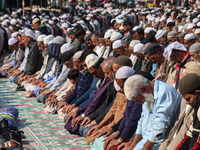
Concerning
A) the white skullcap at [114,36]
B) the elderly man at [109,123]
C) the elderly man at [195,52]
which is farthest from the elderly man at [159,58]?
the white skullcap at [114,36]

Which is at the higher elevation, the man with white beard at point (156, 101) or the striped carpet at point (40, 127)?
the man with white beard at point (156, 101)

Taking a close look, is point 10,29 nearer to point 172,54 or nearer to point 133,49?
point 133,49

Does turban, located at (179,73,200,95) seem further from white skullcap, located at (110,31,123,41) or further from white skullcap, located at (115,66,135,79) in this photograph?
white skullcap, located at (110,31,123,41)

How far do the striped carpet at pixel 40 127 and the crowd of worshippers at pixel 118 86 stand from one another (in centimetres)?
13

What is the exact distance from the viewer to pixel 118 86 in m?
3.95

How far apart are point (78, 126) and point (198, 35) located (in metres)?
3.67

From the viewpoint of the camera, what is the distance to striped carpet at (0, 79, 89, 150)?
4652mm

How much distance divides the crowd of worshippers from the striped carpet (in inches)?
4.9

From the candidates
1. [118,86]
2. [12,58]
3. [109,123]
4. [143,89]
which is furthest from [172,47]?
[12,58]

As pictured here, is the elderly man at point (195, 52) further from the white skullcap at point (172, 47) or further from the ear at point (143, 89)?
the ear at point (143, 89)

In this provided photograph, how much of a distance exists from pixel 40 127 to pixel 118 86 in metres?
1.86

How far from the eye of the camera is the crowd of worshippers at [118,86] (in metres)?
3.19

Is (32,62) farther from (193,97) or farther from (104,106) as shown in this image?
(193,97)

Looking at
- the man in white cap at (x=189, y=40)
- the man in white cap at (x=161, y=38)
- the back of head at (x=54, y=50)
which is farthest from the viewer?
the man in white cap at (x=161, y=38)
